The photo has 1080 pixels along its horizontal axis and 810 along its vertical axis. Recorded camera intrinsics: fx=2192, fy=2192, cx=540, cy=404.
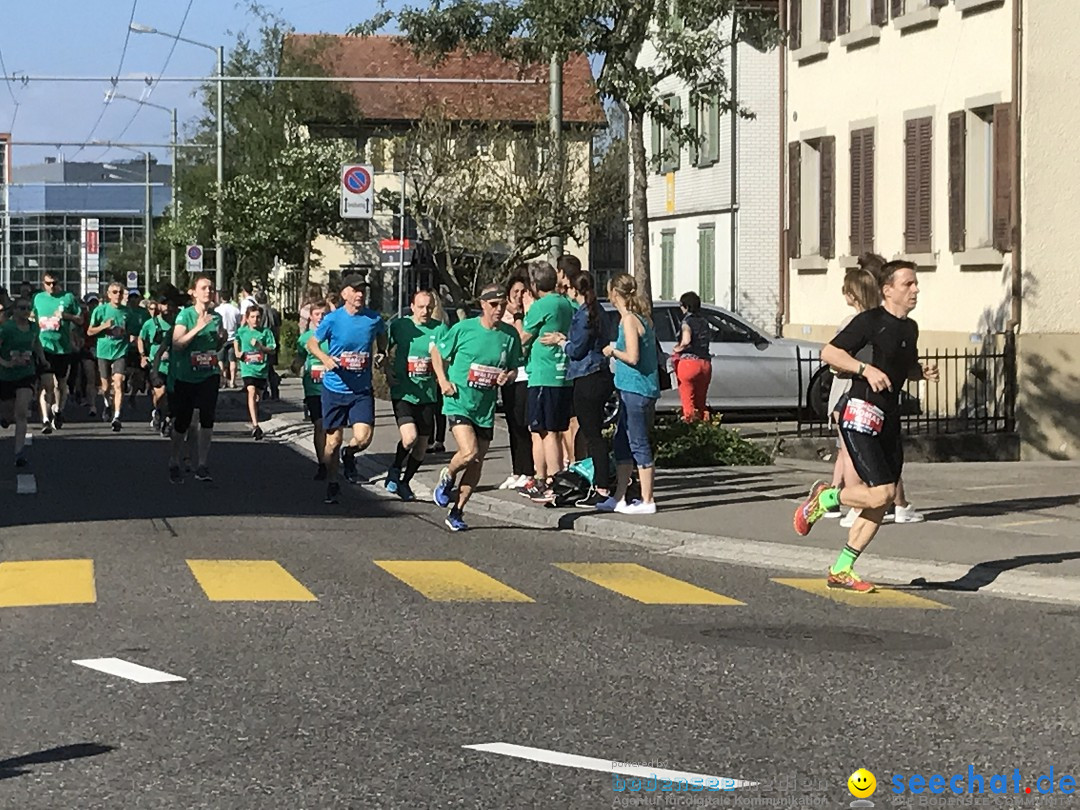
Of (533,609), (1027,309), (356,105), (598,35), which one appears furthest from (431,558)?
(356,105)

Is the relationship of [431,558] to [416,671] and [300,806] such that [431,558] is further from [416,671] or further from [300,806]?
[300,806]

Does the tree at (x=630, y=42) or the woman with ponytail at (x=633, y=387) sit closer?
the woman with ponytail at (x=633, y=387)

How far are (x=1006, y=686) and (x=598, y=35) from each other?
13286mm

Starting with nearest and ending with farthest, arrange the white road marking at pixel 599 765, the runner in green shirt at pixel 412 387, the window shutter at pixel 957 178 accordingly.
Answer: the white road marking at pixel 599 765 → the runner in green shirt at pixel 412 387 → the window shutter at pixel 957 178

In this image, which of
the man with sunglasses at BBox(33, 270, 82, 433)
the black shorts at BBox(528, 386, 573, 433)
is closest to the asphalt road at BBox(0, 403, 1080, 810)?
the black shorts at BBox(528, 386, 573, 433)

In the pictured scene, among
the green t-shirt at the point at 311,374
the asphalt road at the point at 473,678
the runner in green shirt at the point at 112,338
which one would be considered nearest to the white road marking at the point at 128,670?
the asphalt road at the point at 473,678

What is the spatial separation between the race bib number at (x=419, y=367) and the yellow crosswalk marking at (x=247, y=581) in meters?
4.98

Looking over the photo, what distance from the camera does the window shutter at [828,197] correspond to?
96.1ft

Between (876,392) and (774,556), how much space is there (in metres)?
2.51

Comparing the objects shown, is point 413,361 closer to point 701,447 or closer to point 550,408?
point 550,408

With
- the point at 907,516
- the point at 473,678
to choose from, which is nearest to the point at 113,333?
the point at 907,516

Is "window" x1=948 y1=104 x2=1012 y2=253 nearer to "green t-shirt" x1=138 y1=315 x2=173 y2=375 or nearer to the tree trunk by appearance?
the tree trunk

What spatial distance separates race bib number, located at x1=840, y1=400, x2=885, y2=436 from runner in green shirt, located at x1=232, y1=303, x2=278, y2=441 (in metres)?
14.4

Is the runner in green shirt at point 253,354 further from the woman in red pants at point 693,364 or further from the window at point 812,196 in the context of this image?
the window at point 812,196
